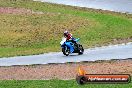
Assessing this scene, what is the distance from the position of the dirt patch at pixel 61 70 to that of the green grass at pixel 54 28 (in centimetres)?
519

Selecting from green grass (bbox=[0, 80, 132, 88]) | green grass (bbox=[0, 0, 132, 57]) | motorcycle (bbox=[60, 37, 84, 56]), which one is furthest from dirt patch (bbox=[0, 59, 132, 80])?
green grass (bbox=[0, 0, 132, 57])

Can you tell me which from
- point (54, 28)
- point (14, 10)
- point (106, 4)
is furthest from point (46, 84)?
point (106, 4)

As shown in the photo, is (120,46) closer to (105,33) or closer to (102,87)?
(105,33)

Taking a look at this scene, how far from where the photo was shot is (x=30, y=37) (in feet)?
105

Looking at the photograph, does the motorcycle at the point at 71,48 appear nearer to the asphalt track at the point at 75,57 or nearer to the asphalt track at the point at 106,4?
the asphalt track at the point at 75,57

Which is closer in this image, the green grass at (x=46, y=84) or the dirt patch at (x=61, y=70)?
the green grass at (x=46, y=84)

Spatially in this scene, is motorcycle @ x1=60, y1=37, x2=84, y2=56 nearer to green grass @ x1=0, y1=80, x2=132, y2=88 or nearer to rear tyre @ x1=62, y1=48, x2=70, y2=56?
rear tyre @ x1=62, y1=48, x2=70, y2=56

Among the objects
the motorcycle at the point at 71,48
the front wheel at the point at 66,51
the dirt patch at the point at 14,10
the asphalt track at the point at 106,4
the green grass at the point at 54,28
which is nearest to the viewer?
the motorcycle at the point at 71,48

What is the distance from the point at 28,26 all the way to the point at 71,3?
13.4 metres

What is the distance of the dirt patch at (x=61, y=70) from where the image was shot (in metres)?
19.0

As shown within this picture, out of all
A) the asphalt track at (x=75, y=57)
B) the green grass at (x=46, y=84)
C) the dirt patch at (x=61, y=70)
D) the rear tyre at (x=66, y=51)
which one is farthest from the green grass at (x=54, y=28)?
the green grass at (x=46, y=84)

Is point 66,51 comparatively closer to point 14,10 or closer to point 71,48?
point 71,48

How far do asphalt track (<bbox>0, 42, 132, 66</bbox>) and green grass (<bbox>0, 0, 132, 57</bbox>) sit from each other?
5.80ft

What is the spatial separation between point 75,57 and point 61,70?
12.4 feet
